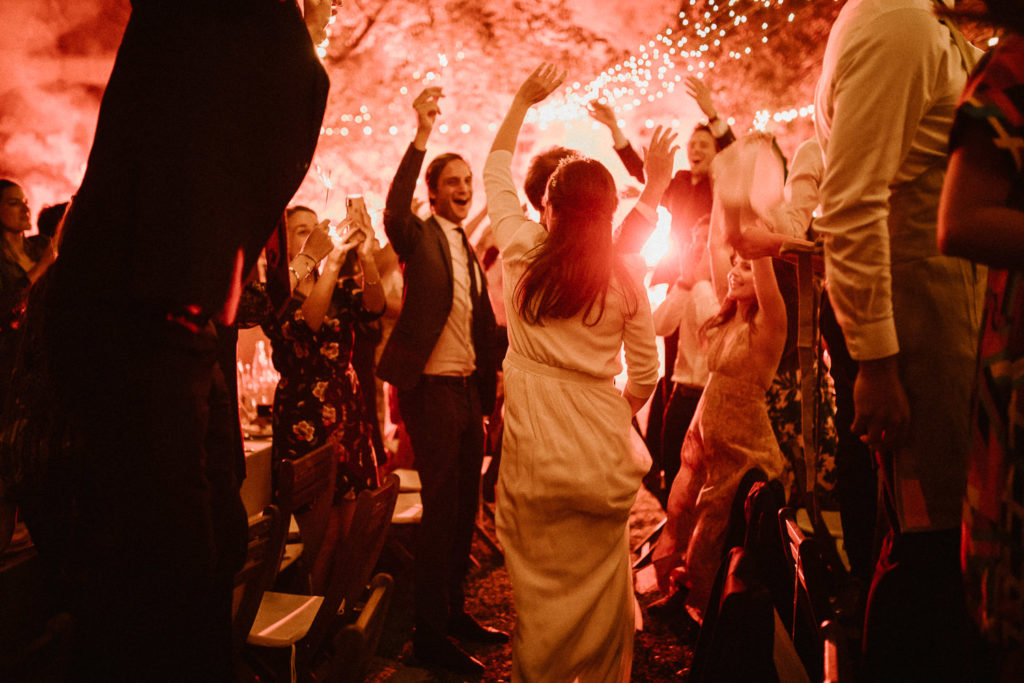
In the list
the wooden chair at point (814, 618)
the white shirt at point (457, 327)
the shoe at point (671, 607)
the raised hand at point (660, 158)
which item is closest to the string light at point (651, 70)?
the white shirt at point (457, 327)

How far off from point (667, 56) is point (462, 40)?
7.40 ft

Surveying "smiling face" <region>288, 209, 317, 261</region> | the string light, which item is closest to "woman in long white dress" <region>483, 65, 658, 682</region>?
"smiling face" <region>288, 209, 317, 261</region>

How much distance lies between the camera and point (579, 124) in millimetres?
7125

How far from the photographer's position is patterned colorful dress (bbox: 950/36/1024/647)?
868mm

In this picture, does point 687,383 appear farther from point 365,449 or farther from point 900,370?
point 900,370

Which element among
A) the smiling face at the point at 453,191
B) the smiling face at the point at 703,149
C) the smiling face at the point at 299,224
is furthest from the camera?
the smiling face at the point at 703,149

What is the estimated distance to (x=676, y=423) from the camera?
3.56 metres

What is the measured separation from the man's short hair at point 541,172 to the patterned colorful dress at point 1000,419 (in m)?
1.39

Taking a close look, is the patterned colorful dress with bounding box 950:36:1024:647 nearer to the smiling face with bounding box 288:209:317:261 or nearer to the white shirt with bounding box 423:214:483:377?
the white shirt with bounding box 423:214:483:377

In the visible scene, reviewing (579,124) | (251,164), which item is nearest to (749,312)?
(251,164)

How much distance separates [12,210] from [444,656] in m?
3.43

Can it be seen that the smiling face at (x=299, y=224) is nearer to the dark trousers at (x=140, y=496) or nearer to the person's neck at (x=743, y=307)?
the person's neck at (x=743, y=307)

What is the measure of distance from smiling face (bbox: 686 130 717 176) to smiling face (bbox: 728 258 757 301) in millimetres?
1400

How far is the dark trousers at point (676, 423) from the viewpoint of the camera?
3.49m
